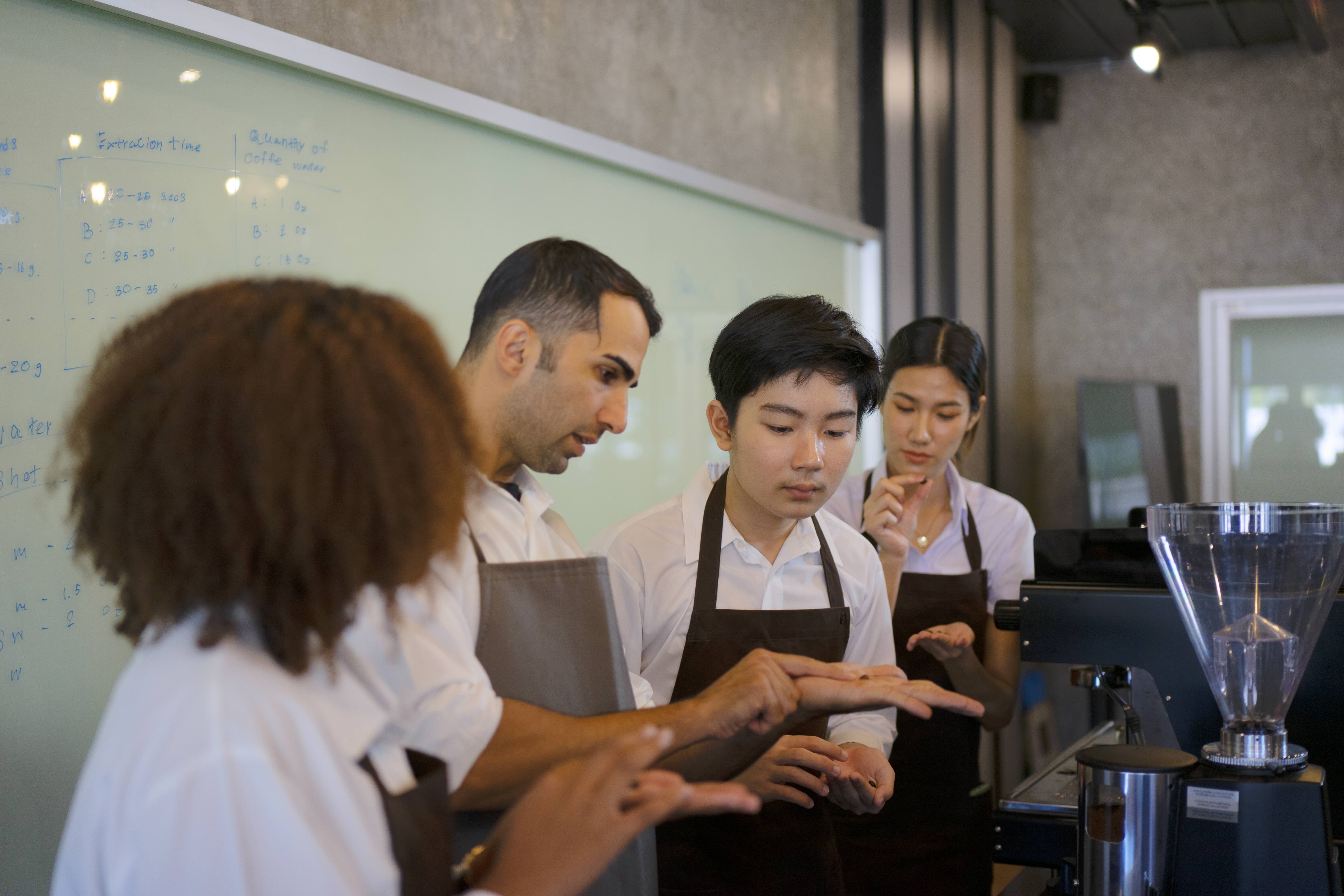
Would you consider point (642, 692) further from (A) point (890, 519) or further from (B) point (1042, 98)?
(B) point (1042, 98)

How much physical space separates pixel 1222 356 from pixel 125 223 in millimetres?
4621

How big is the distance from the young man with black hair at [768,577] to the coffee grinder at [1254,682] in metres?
0.42

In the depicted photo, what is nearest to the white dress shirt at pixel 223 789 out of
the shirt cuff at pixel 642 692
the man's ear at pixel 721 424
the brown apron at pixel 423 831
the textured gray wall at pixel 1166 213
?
the brown apron at pixel 423 831

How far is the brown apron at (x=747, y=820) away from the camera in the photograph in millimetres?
1588

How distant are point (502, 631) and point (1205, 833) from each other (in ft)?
2.80

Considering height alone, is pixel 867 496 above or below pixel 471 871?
above

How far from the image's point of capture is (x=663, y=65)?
113 inches

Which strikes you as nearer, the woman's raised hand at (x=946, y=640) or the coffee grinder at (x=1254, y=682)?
the coffee grinder at (x=1254, y=682)

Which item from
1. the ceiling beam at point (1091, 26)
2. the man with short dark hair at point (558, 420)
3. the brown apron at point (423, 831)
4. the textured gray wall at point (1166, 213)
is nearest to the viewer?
the brown apron at point (423, 831)

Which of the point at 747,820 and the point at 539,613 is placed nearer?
the point at 539,613

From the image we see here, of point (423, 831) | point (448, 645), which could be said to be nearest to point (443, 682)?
point (448, 645)

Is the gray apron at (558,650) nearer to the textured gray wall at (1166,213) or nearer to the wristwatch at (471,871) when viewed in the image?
the wristwatch at (471,871)

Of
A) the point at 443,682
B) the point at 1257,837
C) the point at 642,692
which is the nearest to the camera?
the point at 443,682

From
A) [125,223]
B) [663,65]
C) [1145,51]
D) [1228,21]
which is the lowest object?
[125,223]
